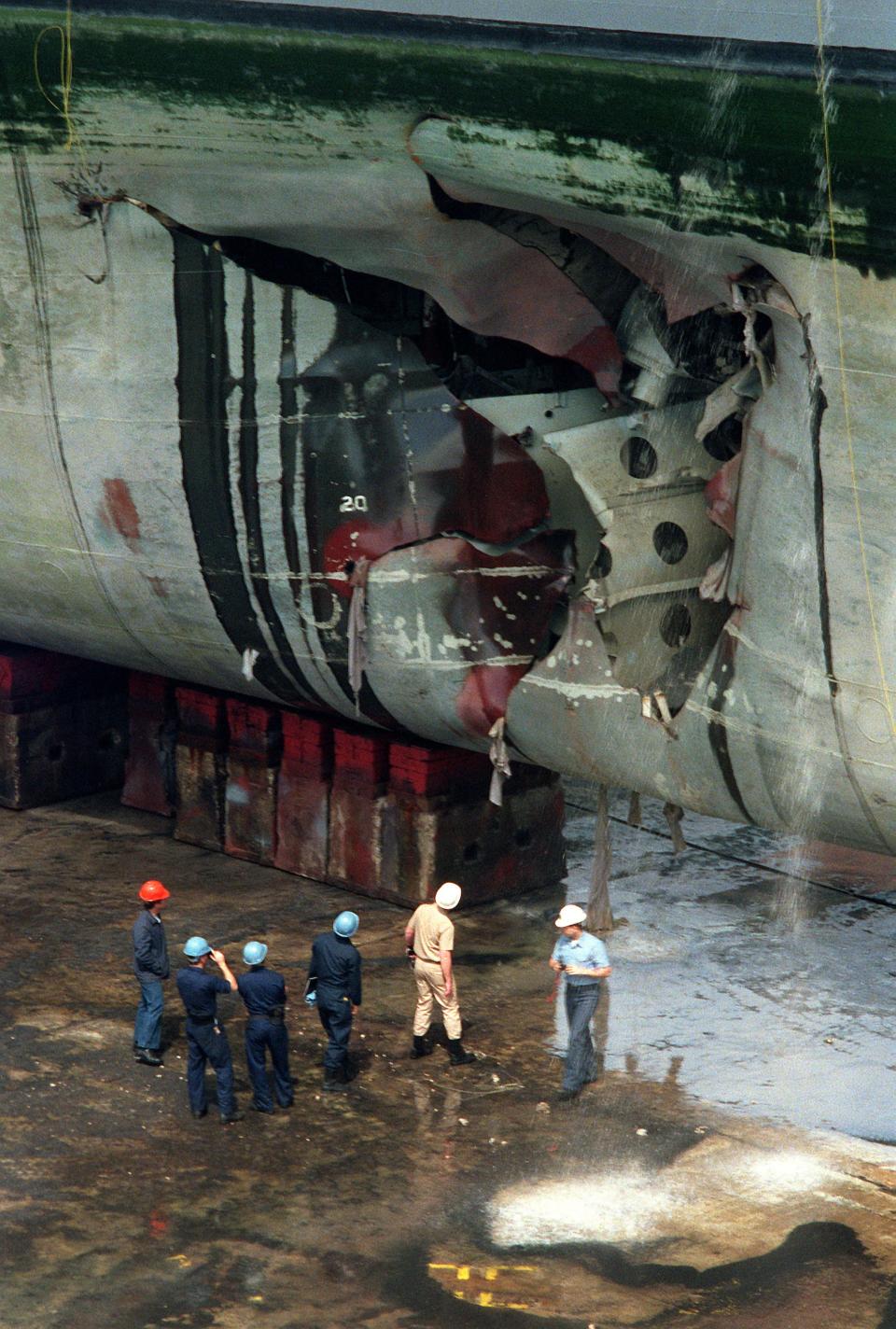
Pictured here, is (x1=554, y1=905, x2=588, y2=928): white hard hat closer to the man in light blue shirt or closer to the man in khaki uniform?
the man in light blue shirt

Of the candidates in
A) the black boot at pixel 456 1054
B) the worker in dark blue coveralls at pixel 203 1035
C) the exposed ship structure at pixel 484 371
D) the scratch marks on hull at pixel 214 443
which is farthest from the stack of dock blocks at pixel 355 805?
the worker in dark blue coveralls at pixel 203 1035

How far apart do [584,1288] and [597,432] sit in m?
4.72

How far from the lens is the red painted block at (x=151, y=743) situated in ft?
50.3

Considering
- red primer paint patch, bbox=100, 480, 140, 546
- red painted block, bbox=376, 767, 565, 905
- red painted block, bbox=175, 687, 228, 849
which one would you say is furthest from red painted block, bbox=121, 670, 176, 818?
red painted block, bbox=376, 767, 565, 905

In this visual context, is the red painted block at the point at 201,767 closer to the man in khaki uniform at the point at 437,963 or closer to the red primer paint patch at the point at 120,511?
the red primer paint patch at the point at 120,511

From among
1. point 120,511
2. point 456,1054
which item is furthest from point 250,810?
point 456,1054

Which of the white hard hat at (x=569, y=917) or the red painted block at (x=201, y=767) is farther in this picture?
the red painted block at (x=201, y=767)

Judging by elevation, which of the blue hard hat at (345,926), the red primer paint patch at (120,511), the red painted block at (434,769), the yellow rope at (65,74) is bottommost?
the blue hard hat at (345,926)

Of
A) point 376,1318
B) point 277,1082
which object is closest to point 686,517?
point 277,1082

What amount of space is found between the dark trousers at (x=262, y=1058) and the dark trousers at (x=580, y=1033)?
1.53 m

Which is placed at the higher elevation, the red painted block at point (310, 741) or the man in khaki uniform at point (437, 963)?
the red painted block at point (310, 741)

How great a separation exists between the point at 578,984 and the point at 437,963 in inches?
36.0

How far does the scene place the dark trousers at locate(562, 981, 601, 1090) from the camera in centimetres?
1057

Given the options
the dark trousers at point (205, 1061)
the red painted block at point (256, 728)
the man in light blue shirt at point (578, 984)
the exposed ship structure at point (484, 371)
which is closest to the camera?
the exposed ship structure at point (484, 371)
